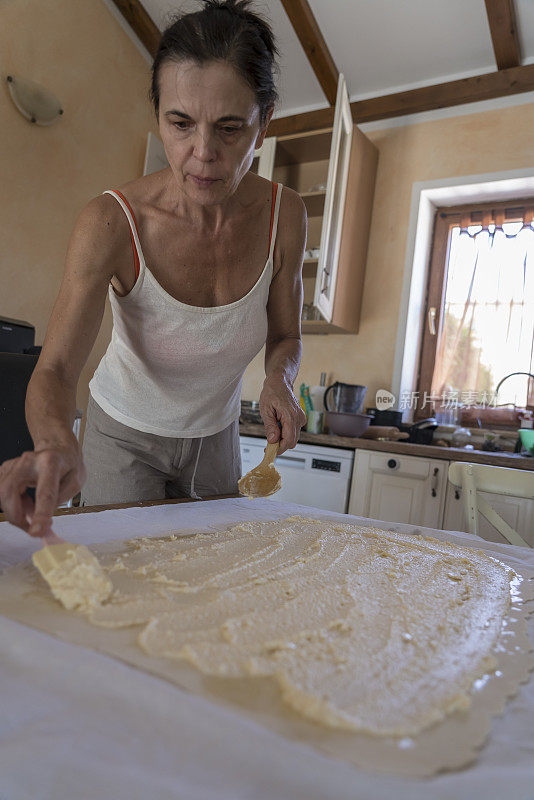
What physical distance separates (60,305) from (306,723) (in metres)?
0.75

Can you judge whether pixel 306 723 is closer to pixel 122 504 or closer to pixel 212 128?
pixel 122 504

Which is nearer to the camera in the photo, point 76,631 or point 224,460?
point 76,631

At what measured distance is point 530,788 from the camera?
0.37m

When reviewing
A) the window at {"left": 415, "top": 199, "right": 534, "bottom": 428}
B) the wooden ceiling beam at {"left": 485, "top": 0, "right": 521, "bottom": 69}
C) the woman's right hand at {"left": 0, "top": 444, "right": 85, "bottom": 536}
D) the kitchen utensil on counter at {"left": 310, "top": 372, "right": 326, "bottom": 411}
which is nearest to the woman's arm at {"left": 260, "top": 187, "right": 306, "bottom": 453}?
the woman's right hand at {"left": 0, "top": 444, "right": 85, "bottom": 536}

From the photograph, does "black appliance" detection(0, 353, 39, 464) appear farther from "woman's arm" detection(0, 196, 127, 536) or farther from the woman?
"woman's arm" detection(0, 196, 127, 536)

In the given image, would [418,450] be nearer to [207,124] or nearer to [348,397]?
[348,397]

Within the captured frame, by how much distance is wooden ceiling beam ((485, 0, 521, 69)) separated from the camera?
8.64 feet

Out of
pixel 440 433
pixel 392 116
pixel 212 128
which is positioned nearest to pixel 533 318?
pixel 440 433

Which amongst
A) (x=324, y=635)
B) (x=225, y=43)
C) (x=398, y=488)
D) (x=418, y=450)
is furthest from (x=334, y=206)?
(x=324, y=635)

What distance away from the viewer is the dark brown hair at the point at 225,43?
0.89 m

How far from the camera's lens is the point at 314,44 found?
3105mm

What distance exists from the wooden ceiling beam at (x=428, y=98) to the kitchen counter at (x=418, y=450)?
1.81 meters

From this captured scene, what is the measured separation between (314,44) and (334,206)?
3.30 ft

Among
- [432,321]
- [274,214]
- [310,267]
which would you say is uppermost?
[310,267]
